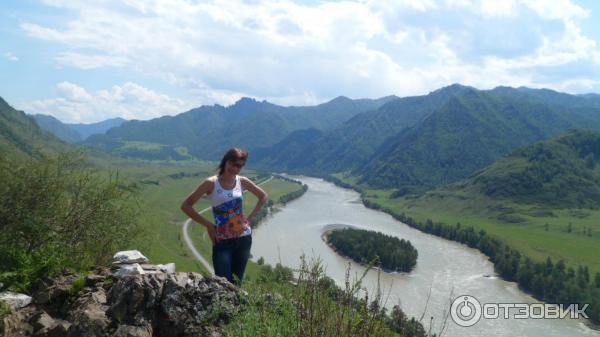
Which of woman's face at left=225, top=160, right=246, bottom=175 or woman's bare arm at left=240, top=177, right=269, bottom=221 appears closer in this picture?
woman's face at left=225, top=160, right=246, bottom=175

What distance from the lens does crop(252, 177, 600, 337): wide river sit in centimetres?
4969

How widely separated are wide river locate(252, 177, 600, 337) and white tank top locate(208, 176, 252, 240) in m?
16.9

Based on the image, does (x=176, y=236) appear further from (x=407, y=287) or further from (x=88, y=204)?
(x=88, y=204)

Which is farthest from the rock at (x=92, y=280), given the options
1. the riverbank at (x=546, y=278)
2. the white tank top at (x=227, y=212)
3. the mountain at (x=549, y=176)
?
the mountain at (x=549, y=176)

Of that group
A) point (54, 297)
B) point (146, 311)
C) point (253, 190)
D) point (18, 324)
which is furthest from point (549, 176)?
point (18, 324)

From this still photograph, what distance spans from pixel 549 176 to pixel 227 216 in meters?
186

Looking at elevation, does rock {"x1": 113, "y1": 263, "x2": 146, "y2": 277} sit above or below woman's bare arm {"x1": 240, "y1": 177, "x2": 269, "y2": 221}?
below

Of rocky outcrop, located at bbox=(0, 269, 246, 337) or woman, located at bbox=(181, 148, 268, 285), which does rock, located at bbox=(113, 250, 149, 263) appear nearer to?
rocky outcrop, located at bbox=(0, 269, 246, 337)

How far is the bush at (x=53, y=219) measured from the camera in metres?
7.80

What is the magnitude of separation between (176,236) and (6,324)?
318 feet

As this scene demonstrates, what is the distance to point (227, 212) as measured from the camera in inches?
295

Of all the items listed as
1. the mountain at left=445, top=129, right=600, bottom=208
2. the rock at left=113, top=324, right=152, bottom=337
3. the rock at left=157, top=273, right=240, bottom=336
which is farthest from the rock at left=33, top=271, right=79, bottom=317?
the mountain at left=445, top=129, right=600, bottom=208

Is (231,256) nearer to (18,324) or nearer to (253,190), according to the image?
(253,190)

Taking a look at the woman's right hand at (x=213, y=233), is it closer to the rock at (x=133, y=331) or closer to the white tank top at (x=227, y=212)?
the white tank top at (x=227, y=212)
